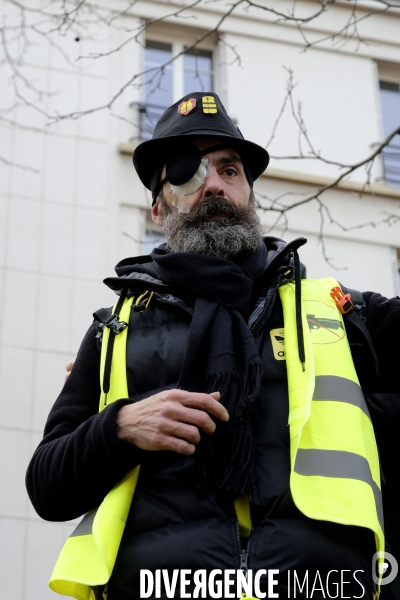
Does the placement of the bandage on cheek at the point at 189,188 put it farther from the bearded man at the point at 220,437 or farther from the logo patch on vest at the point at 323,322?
the logo patch on vest at the point at 323,322

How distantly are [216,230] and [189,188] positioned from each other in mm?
267

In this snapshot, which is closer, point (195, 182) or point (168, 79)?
point (195, 182)

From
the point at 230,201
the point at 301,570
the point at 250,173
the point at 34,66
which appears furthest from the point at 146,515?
the point at 34,66

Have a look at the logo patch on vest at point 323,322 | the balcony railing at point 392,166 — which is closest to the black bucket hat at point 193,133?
the logo patch on vest at point 323,322

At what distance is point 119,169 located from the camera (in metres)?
12.7

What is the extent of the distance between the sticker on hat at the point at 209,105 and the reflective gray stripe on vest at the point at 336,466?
1.58 metres

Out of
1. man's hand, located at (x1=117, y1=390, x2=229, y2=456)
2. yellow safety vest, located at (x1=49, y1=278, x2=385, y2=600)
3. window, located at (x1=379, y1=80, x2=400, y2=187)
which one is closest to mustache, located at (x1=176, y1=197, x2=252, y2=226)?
yellow safety vest, located at (x1=49, y1=278, x2=385, y2=600)

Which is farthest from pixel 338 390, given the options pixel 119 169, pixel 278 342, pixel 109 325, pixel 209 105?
pixel 119 169

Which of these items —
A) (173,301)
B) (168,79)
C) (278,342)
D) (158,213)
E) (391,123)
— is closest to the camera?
(278,342)

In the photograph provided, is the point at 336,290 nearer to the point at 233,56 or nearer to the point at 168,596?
the point at 168,596

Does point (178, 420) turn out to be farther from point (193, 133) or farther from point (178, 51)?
point (178, 51)

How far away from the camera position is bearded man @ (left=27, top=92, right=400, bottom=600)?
11.3 feet

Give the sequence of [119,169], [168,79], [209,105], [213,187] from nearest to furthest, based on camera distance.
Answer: [213,187]
[209,105]
[119,169]
[168,79]

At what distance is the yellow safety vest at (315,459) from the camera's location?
3469mm
